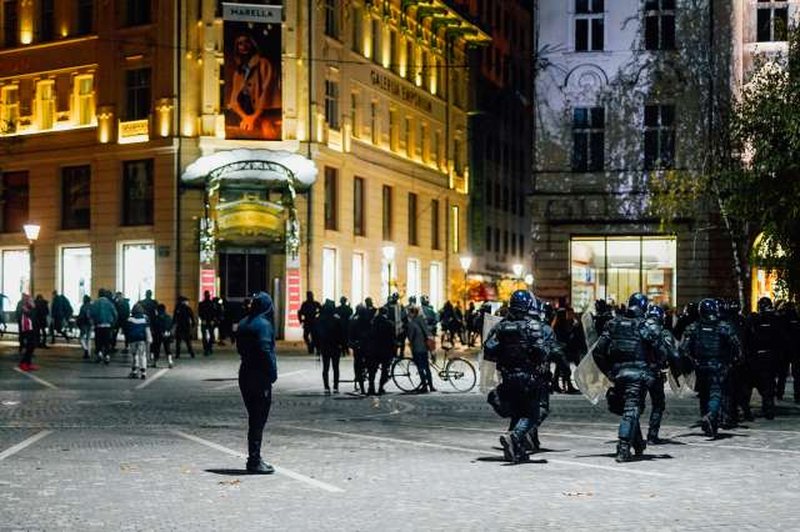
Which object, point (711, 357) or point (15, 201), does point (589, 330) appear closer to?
point (711, 357)

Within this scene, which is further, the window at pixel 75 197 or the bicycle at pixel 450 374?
the window at pixel 75 197

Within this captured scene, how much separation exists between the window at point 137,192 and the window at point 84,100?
107 inches

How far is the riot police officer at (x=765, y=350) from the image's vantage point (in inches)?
832

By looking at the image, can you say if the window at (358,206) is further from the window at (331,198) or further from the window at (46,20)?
the window at (46,20)

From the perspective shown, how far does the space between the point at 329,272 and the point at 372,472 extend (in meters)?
38.6

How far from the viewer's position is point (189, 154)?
49.0m

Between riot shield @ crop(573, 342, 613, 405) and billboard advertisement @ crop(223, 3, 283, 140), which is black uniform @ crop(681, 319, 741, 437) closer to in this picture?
riot shield @ crop(573, 342, 613, 405)

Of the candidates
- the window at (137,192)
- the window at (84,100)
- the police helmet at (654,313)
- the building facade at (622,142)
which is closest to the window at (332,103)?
the window at (137,192)

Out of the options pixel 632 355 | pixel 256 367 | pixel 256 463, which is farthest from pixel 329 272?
pixel 256 463

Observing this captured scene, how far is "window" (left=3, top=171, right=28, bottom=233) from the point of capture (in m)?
53.6

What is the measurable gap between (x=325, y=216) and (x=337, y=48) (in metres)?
6.45

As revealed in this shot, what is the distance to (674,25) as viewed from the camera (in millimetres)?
41406

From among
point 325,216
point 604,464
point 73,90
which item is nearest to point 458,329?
point 325,216

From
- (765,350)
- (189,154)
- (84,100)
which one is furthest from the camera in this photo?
(84,100)
